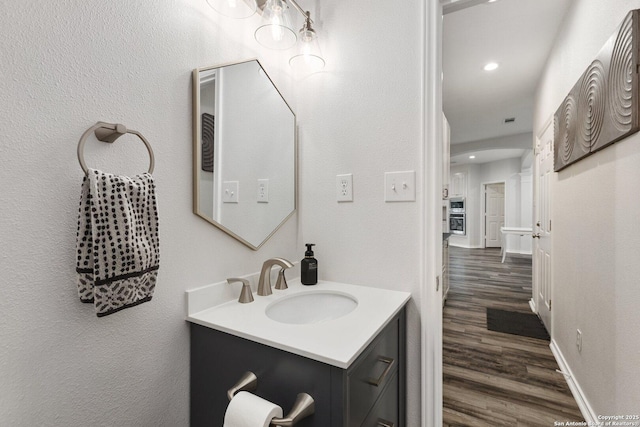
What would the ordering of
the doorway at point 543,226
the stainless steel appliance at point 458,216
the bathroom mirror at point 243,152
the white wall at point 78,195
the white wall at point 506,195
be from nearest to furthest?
the white wall at point 78,195, the bathroom mirror at point 243,152, the doorway at point 543,226, the white wall at point 506,195, the stainless steel appliance at point 458,216

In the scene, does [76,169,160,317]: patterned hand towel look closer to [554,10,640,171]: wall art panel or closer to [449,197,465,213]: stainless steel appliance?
[554,10,640,171]: wall art panel

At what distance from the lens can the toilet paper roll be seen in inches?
24.8

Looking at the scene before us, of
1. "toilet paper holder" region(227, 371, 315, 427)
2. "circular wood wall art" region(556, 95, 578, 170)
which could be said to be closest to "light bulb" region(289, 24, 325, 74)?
"toilet paper holder" region(227, 371, 315, 427)

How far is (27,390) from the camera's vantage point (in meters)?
0.60

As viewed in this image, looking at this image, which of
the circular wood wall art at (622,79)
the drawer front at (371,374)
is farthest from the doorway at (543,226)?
the drawer front at (371,374)

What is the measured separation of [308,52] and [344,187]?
0.64 meters

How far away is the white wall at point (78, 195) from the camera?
590mm

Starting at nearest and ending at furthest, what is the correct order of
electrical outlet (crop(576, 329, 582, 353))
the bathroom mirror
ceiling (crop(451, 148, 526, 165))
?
the bathroom mirror < electrical outlet (crop(576, 329, 582, 353)) < ceiling (crop(451, 148, 526, 165))

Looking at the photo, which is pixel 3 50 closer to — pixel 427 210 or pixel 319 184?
pixel 319 184

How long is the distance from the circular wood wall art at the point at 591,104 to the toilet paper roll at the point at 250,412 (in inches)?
75.0

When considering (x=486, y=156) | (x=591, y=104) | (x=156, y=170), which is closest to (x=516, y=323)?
(x=591, y=104)

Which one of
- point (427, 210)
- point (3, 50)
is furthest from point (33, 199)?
point (427, 210)

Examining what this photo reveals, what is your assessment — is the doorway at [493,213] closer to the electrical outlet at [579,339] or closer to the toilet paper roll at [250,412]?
the electrical outlet at [579,339]

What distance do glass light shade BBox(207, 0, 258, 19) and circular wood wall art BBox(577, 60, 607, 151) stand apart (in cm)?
167
